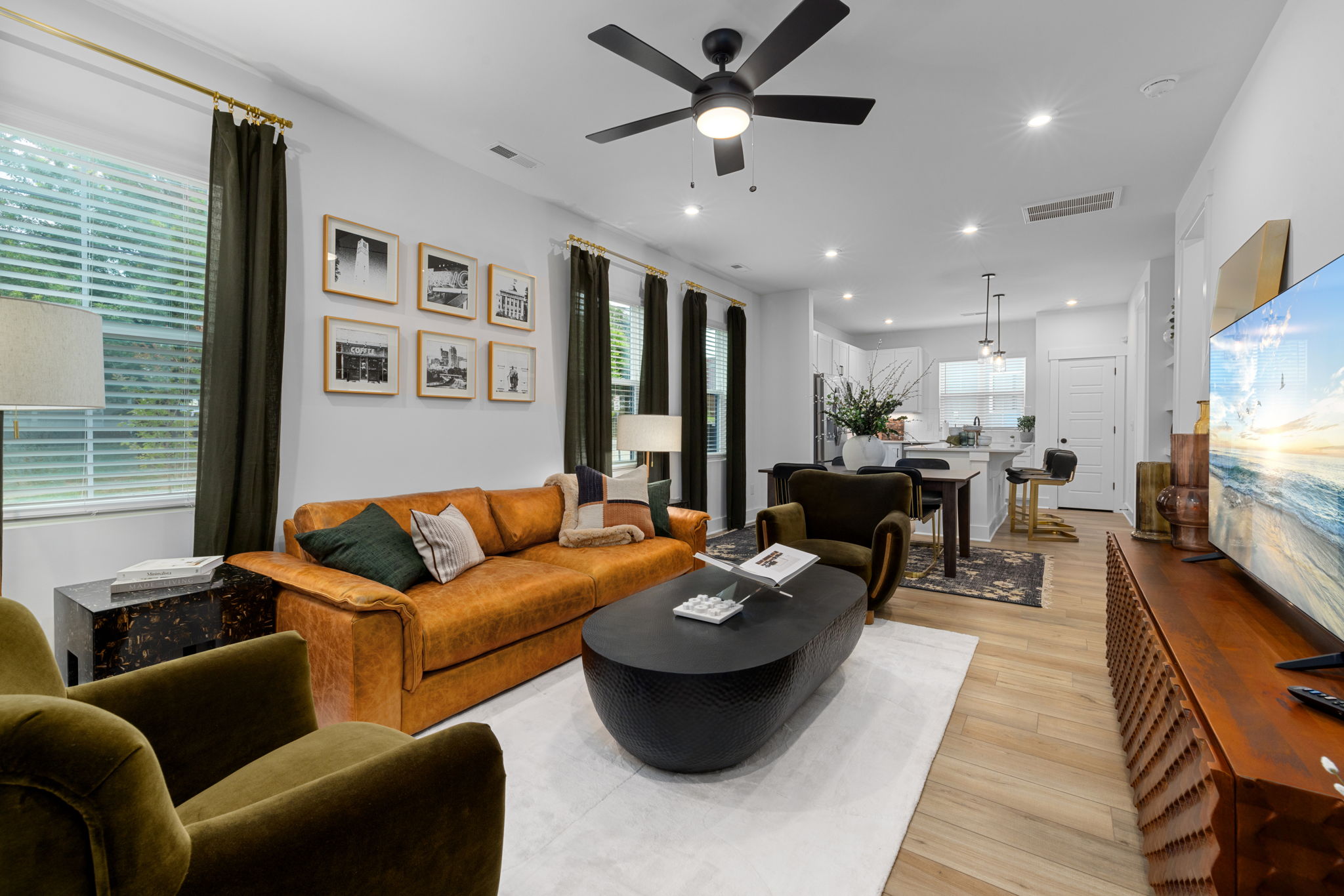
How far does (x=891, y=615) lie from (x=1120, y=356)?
640 cm

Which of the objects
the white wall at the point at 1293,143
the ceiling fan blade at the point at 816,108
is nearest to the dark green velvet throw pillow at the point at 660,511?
the ceiling fan blade at the point at 816,108

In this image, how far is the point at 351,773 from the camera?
942 mm

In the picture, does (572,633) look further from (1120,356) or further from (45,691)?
(1120,356)

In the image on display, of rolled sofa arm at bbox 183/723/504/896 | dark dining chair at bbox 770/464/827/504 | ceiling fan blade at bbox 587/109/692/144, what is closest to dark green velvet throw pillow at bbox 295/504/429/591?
rolled sofa arm at bbox 183/723/504/896

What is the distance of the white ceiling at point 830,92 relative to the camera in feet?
7.55

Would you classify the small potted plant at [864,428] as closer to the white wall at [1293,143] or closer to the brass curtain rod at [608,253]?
the brass curtain rod at [608,253]

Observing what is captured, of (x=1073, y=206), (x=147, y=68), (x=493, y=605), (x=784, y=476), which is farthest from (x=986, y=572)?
(x=147, y=68)

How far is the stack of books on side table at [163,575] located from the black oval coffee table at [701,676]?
135 cm

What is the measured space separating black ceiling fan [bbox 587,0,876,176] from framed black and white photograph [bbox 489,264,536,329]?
4.72 feet

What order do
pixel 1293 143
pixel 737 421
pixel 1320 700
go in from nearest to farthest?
1. pixel 1320 700
2. pixel 1293 143
3. pixel 737 421

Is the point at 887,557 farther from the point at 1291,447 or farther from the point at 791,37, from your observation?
the point at 791,37

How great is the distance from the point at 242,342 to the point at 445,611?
1.49 metres

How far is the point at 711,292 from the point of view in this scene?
20.1ft

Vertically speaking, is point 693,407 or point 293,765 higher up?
point 693,407
